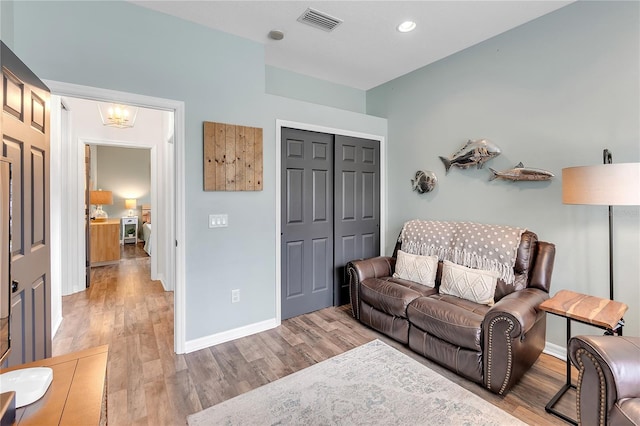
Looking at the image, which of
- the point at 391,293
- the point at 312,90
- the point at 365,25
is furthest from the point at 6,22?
the point at 391,293

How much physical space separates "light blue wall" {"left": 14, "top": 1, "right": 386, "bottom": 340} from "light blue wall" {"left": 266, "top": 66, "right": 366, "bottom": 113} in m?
0.69

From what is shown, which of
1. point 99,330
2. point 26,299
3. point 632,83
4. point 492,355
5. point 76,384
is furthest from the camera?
point 99,330

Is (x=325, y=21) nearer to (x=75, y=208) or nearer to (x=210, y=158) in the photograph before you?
(x=210, y=158)

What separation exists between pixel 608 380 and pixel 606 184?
1063mm

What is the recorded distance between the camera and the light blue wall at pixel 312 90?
361 centimetres

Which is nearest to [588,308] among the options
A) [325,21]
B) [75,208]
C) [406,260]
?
[406,260]

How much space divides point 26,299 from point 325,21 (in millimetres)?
2815

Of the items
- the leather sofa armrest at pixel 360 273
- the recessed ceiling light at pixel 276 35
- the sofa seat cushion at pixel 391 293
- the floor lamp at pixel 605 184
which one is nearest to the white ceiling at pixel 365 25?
the recessed ceiling light at pixel 276 35

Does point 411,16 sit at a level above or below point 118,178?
above

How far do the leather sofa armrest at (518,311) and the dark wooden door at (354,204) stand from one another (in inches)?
71.0

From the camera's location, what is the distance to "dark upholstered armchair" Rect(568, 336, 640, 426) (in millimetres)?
1262

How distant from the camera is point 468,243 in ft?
8.98

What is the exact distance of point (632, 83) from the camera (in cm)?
210

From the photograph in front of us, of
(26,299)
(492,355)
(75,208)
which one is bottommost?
(492,355)
